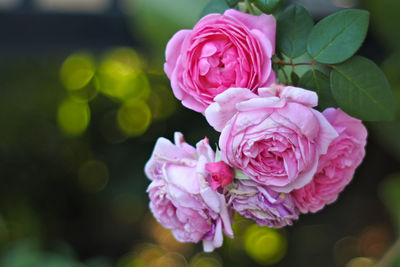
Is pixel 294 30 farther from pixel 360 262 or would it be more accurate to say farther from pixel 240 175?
pixel 360 262

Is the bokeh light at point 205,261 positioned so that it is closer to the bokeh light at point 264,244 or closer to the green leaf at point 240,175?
the bokeh light at point 264,244

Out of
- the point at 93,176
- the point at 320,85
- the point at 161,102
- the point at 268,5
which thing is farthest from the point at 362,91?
the point at 93,176

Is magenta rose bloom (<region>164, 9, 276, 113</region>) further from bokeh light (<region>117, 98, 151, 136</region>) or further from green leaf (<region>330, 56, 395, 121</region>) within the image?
bokeh light (<region>117, 98, 151, 136</region>)

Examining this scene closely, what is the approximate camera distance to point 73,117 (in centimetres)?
185

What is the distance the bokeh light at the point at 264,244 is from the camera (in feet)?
5.77

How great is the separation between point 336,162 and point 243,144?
137 mm

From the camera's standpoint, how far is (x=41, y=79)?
6.41 feet

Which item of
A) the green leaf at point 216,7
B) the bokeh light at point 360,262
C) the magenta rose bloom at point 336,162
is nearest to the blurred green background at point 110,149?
the bokeh light at point 360,262

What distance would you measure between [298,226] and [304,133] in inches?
54.8

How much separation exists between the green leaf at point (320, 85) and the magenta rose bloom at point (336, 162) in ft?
0.06

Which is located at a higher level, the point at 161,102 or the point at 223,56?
the point at 223,56

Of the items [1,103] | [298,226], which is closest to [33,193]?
[1,103]

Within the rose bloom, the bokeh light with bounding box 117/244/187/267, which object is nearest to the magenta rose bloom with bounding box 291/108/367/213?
the rose bloom

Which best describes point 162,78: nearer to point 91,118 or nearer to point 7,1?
point 91,118
